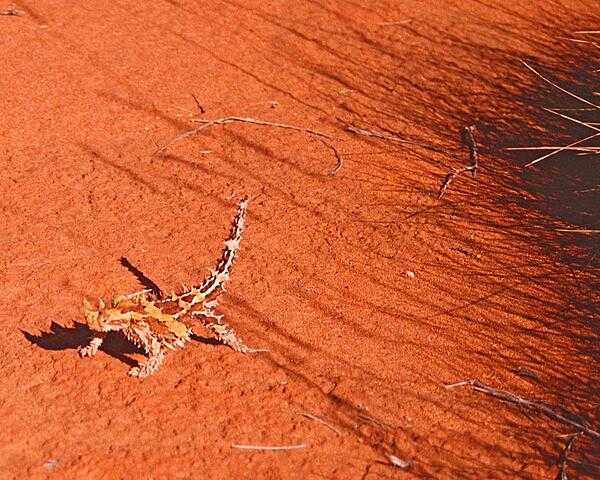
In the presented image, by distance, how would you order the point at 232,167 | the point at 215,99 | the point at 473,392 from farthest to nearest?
the point at 215,99
the point at 232,167
the point at 473,392

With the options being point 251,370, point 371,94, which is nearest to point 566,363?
point 251,370

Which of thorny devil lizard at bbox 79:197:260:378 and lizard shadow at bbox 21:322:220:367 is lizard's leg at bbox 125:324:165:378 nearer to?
thorny devil lizard at bbox 79:197:260:378

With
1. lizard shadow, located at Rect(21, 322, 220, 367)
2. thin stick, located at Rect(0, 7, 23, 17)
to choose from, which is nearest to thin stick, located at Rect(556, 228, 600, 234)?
lizard shadow, located at Rect(21, 322, 220, 367)

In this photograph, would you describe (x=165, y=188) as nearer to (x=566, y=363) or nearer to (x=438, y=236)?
(x=438, y=236)

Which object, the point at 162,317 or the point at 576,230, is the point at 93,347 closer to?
the point at 162,317

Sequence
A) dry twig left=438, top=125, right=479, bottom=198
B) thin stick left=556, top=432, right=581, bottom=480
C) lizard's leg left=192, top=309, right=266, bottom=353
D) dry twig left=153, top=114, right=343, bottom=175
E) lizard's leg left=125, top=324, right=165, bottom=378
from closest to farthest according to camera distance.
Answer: thin stick left=556, top=432, right=581, bottom=480
lizard's leg left=125, top=324, right=165, bottom=378
lizard's leg left=192, top=309, right=266, bottom=353
dry twig left=438, top=125, right=479, bottom=198
dry twig left=153, top=114, right=343, bottom=175
